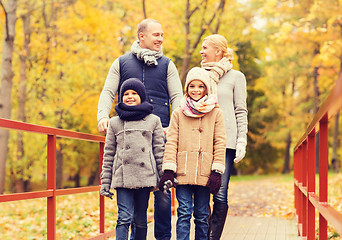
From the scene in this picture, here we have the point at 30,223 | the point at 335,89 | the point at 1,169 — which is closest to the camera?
the point at 335,89

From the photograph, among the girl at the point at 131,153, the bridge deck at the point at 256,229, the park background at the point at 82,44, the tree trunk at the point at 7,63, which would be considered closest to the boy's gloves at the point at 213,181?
the girl at the point at 131,153

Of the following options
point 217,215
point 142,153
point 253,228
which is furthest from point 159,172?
point 253,228

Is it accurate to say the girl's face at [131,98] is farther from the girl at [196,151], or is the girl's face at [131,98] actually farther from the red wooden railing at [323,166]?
the red wooden railing at [323,166]

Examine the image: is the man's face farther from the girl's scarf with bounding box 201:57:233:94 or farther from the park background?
the park background

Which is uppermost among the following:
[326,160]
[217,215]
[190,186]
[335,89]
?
[335,89]

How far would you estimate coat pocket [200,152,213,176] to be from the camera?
12.4ft

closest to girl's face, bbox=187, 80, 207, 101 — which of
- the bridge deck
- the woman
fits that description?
the woman

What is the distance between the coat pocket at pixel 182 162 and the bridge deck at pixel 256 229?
203 centimetres

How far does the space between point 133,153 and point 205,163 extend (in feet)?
1.75

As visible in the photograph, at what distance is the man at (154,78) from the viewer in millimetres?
4352

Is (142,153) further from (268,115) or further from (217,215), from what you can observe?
(268,115)

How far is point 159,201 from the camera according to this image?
436 centimetres

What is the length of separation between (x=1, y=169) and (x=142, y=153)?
387 inches

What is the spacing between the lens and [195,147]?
151 inches
